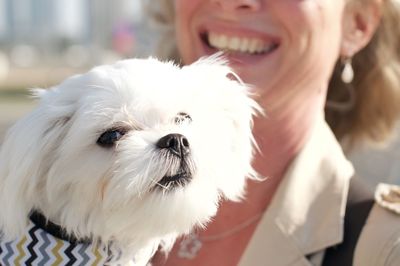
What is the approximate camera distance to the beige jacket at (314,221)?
2485 mm

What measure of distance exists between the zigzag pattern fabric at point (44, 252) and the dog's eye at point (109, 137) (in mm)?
291

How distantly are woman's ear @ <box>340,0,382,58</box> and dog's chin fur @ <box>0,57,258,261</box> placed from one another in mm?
1106

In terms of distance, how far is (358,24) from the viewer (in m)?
3.21

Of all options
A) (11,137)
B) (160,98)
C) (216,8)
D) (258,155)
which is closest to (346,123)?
(258,155)

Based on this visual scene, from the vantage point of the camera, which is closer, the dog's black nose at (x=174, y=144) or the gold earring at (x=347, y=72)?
the dog's black nose at (x=174, y=144)

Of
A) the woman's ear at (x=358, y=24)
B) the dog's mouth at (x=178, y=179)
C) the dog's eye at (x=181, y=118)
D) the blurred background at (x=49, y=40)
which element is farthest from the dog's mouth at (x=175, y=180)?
the blurred background at (x=49, y=40)

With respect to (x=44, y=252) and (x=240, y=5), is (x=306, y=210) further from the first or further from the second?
(x=44, y=252)

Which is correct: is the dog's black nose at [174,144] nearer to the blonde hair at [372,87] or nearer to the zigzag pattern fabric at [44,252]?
the zigzag pattern fabric at [44,252]

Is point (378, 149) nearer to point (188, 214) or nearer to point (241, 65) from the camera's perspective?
point (241, 65)

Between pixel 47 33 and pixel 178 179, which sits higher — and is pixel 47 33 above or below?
below

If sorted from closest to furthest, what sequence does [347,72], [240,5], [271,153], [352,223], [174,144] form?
[174,144]
[352,223]
[240,5]
[271,153]
[347,72]

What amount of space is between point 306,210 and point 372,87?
3.00 feet

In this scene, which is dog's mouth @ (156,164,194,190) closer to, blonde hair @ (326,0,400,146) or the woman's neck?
the woman's neck

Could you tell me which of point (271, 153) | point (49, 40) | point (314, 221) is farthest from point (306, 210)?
point (49, 40)
